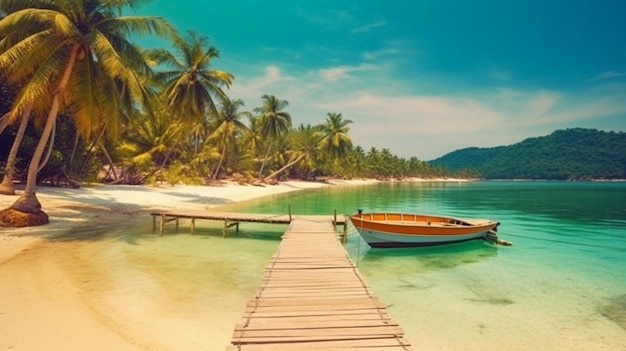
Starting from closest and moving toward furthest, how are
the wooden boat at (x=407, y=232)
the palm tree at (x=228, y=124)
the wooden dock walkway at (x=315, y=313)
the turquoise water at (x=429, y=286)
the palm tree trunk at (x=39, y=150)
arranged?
the wooden dock walkway at (x=315, y=313), the turquoise water at (x=429, y=286), the wooden boat at (x=407, y=232), the palm tree trunk at (x=39, y=150), the palm tree at (x=228, y=124)

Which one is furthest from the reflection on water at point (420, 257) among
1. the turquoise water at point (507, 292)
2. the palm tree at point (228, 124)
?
the palm tree at point (228, 124)

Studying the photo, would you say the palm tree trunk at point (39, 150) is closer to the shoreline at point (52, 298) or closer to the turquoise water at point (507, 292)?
the shoreline at point (52, 298)

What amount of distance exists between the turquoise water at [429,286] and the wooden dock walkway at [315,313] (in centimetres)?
133

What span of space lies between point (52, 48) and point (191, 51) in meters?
19.1

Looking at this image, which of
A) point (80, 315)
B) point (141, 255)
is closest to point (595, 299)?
→ point (80, 315)

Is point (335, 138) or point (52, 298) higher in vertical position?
point (335, 138)

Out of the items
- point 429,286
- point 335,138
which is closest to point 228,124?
point 335,138

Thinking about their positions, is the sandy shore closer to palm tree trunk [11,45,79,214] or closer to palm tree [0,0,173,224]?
palm tree trunk [11,45,79,214]

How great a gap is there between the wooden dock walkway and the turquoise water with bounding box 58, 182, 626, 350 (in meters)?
1.33

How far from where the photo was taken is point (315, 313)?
19.2ft

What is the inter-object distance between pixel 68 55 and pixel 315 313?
1640 cm

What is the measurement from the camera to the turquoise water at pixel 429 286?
759 cm

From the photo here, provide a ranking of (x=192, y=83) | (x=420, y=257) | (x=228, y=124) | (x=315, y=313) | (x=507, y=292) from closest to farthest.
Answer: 1. (x=315, y=313)
2. (x=507, y=292)
3. (x=420, y=257)
4. (x=192, y=83)
5. (x=228, y=124)

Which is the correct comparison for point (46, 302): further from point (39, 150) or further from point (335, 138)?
point (335, 138)
